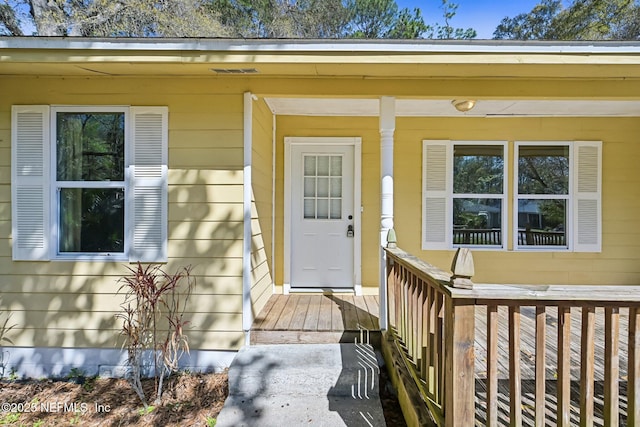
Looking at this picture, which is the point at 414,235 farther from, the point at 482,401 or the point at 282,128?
the point at 482,401

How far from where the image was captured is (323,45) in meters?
2.79

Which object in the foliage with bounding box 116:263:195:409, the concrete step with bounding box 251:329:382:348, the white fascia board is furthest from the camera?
the concrete step with bounding box 251:329:382:348

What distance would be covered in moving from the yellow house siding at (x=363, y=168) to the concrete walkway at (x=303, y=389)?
5.33ft

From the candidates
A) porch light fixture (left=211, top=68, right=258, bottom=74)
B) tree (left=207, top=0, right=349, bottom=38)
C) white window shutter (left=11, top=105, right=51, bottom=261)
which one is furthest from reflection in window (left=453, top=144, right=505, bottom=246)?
tree (left=207, top=0, right=349, bottom=38)

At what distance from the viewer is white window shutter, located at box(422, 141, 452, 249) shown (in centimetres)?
450

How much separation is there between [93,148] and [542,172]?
5.09m

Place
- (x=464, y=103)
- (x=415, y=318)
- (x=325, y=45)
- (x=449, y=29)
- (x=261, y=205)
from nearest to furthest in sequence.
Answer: (x=415, y=318), (x=325, y=45), (x=464, y=103), (x=261, y=205), (x=449, y=29)

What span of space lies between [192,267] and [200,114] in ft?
4.55

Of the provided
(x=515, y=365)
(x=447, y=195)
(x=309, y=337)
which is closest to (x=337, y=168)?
(x=447, y=195)

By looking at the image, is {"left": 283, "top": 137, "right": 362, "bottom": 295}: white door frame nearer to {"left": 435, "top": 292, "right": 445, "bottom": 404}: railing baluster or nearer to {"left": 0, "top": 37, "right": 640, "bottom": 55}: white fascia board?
{"left": 0, "top": 37, "right": 640, "bottom": 55}: white fascia board

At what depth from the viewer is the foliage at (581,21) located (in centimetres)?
Result: 958

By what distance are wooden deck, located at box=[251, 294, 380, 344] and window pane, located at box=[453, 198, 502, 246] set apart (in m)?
1.45

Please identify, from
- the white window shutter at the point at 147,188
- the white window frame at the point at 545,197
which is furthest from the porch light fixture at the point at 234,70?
the white window frame at the point at 545,197

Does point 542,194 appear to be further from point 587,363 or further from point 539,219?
point 587,363
